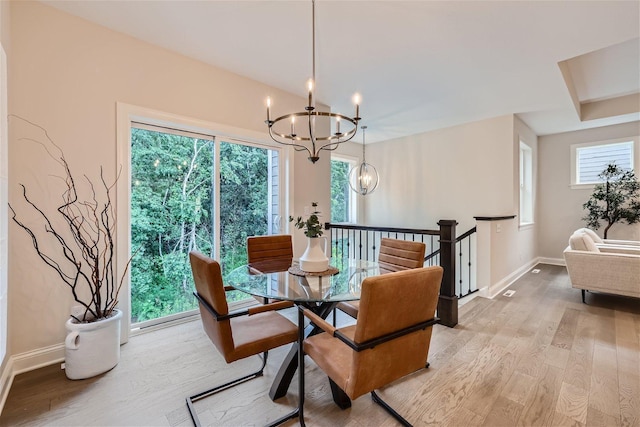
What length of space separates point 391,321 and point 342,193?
4942 millimetres

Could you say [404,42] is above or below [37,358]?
above

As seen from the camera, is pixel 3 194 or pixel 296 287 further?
pixel 296 287

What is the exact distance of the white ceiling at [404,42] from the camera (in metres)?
2.12

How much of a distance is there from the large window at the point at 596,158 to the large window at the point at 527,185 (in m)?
0.84

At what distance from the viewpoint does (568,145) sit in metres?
5.62

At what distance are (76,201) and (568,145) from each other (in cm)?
777

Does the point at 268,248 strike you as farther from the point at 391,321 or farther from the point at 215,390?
the point at 391,321

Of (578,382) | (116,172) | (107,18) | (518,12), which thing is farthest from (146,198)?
(578,382)

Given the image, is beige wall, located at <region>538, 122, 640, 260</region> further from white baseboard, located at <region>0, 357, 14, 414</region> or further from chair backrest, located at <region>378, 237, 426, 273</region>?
white baseboard, located at <region>0, 357, 14, 414</region>

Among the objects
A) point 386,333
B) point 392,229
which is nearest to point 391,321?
point 386,333

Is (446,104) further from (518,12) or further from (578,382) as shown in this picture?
(578,382)

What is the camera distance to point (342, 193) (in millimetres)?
6133

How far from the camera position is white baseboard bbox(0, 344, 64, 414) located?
1868mm

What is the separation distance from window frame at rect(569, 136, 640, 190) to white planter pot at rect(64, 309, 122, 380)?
24.8 feet
